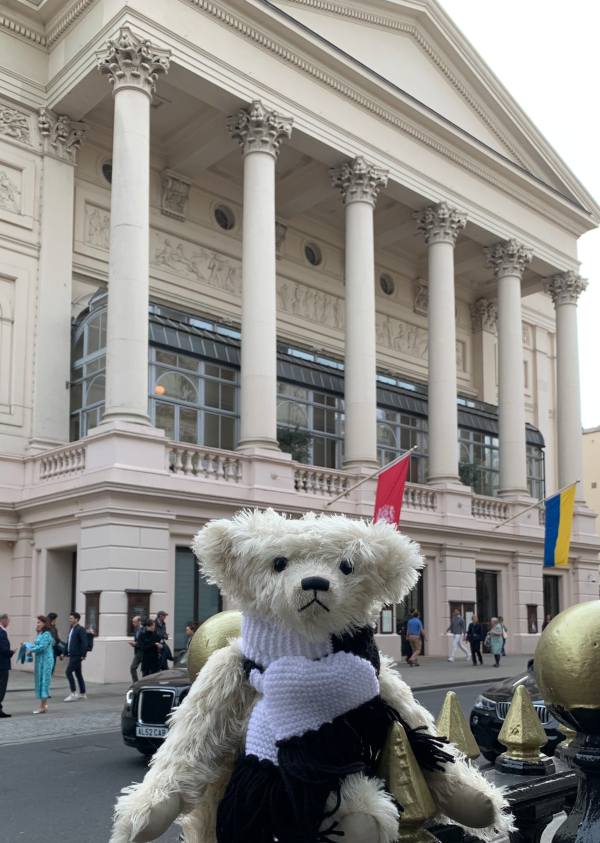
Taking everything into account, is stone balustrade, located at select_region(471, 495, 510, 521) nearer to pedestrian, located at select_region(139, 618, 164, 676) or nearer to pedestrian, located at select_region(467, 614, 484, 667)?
pedestrian, located at select_region(467, 614, 484, 667)

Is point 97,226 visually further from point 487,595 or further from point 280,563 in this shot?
point 280,563

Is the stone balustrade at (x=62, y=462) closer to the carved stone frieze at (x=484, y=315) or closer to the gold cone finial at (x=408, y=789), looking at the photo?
the gold cone finial at (x=408, y=789)

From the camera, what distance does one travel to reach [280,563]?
2.80m

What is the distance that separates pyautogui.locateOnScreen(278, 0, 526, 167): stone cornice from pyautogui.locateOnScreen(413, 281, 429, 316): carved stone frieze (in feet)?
19.5

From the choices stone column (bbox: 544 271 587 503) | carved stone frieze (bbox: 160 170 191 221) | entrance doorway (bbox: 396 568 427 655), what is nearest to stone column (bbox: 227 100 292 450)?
carved stone frieze (bbox: 160 170 191 221)

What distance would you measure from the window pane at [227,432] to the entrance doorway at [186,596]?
4.33 metres

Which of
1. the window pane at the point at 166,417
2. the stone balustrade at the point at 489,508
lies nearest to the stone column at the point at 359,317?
the window pane at the point at 166,417

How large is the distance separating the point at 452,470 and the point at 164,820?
26486 mm

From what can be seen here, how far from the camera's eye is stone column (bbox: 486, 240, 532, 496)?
1229 inches

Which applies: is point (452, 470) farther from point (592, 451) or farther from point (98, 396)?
point (592, 451)

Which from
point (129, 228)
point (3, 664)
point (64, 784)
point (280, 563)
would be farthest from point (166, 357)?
point (280, 563)

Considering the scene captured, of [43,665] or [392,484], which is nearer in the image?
[43,665]

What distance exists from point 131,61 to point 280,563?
69.6ft

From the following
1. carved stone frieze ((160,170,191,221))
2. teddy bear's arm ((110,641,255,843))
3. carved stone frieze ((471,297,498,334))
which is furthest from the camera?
carved stone frieze ((471,297,498,334))
